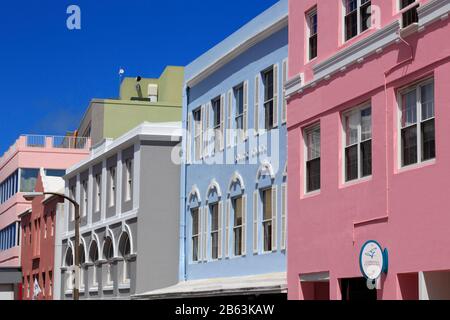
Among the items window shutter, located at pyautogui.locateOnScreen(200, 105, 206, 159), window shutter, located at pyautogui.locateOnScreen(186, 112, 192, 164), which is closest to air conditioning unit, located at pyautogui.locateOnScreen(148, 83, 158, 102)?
window shutter, located at pyautogui.locateOnScreen(186, 112, 192, 164)

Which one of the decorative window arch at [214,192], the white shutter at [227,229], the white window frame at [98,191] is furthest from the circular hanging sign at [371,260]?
the white window frame at [98,191]

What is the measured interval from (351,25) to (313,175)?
11.7ft

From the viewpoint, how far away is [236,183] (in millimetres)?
29766

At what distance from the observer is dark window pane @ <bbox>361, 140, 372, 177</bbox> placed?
1962 cm

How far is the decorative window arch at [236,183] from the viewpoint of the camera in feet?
95.9

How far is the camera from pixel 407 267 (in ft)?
58.3

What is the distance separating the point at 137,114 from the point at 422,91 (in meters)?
37.3

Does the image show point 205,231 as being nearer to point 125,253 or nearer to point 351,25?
point 125,253

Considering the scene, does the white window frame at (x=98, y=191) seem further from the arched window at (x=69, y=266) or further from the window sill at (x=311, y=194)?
the window sill at (x=311, y=194)

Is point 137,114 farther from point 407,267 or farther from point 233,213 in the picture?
point 407,267

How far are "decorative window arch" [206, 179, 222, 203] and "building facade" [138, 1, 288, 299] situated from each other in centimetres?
3

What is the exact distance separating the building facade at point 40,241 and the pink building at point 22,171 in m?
3.46
